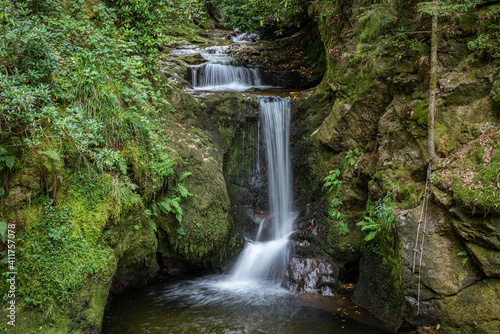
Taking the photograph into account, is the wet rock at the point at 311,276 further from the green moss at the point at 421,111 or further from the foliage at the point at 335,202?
the green moss at the point at 421,111

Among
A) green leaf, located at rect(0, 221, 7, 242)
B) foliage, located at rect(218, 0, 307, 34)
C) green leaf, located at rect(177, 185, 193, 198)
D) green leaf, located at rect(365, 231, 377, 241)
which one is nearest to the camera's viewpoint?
green leaf, located at rect(0, 221, 7, 242)

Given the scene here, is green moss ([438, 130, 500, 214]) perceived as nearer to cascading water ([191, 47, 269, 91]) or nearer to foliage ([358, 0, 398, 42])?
foliage ([358, 0, 398, 42])

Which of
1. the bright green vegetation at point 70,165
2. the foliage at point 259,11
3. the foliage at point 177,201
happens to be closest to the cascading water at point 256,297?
the bright green vegetation at point 70,165

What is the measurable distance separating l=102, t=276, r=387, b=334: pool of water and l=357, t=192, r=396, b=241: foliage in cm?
166

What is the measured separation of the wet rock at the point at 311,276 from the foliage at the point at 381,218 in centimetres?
136

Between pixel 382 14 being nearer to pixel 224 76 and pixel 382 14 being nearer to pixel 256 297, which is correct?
pixel 224 76

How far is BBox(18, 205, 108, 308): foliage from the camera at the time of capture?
397cm

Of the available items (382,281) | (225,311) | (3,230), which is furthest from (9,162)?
(382,281)

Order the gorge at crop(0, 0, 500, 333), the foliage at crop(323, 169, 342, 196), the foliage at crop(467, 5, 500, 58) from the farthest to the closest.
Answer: the foliage at crop(323, 169, 342, 196) < the foliage at crop(467, 5, 500, 58) < the gorge at crop(0, 0, 500, 333)

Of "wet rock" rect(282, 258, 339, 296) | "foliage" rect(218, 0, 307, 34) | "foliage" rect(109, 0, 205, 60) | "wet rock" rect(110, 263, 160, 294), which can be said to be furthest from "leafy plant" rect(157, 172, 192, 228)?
"foliage" rect(218, 0, 307, 34)

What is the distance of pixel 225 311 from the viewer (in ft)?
19.8

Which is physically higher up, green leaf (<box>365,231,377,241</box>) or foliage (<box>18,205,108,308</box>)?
foliage (<box>18,205,108,308</box>)

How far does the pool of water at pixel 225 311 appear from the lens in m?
5.41

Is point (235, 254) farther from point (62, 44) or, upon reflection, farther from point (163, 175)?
point (62, 44)
